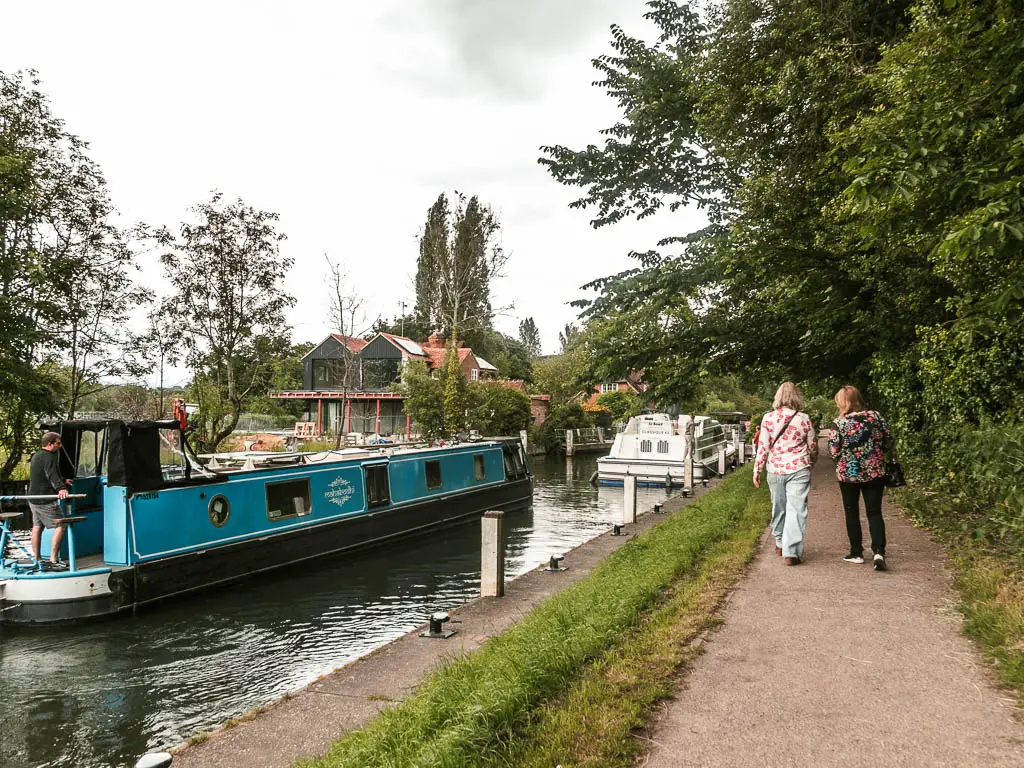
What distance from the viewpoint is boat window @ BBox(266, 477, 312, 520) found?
12070 mm

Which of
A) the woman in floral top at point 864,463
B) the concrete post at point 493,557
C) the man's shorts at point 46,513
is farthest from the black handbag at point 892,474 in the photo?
the man's shorts at point 46,513

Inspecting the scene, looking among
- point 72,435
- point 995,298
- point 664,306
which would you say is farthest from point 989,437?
point 72,435

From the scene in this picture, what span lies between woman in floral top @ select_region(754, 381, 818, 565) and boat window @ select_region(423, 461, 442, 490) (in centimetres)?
1033

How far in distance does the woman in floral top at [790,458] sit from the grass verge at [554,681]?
657mm

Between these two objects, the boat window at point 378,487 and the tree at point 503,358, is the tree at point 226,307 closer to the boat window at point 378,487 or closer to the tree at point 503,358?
the boat window at point 378,487

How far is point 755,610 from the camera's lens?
539cm

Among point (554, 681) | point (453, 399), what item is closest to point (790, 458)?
point (554, 681)

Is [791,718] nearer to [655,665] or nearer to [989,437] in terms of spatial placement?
[655,665]

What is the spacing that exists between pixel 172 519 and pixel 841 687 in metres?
9.13

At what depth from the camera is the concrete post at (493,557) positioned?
27.1 ft

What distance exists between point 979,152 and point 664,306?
27.4 ft

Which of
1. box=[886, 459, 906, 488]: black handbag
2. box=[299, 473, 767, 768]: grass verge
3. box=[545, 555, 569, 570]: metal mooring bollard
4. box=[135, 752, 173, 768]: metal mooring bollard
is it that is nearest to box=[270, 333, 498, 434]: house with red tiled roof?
box=[545, 555, 569, 570]: metal mooring bollard

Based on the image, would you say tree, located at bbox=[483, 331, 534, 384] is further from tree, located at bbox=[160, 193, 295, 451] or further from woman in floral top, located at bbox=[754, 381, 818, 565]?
woman in floral top, located at bbox=[754, 381, 818, 565]

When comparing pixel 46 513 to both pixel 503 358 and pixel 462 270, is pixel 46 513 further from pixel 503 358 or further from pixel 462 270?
pixel 503 358
